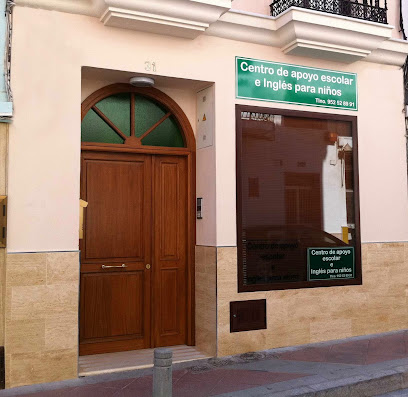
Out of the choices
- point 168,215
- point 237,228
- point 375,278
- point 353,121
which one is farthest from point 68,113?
point 375,278

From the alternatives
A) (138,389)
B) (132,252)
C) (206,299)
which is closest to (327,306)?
(206,299)

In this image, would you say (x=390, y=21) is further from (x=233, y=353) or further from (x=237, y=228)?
(x=233, y=353)

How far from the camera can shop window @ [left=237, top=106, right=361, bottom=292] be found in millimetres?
7012

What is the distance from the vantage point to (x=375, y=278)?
7809mm

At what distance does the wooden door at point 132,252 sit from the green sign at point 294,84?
4.78 feet

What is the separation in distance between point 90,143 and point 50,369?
2742 mm

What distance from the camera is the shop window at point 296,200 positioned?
23.0ft

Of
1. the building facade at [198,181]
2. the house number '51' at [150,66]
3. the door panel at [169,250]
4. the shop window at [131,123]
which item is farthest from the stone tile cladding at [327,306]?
the house number '51' at [150,66]

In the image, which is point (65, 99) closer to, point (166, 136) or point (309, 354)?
point (166, 136)

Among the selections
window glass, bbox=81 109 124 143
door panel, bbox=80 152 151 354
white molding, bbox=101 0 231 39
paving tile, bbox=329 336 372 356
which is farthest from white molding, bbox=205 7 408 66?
paving tile, bbox=329 336 372 356

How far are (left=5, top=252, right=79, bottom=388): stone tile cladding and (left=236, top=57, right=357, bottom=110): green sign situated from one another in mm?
3273

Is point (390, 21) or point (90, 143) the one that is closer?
point (90, 143)

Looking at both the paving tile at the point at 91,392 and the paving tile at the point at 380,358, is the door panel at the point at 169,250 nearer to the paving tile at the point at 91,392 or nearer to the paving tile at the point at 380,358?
the paving tile at the point at 91,392

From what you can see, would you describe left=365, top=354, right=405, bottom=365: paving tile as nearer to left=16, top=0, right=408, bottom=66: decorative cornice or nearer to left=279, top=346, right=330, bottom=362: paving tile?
left=279, top=346, right=330, bottom=362: paving tile
